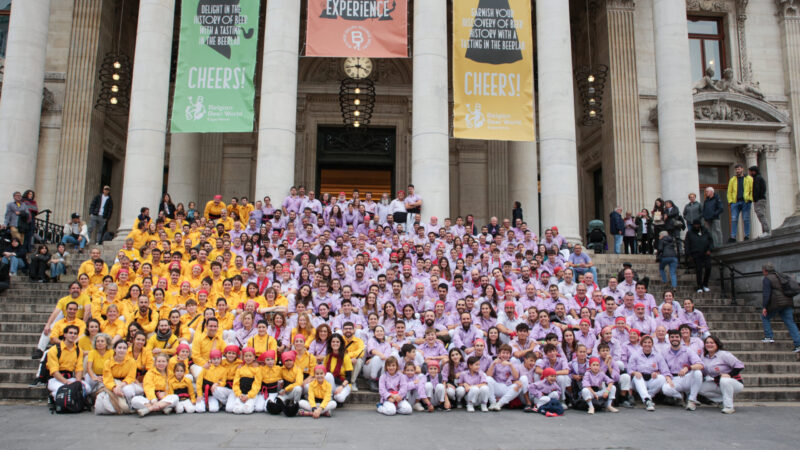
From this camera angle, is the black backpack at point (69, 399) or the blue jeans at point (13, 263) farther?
the blue jeans at point (13, 263)

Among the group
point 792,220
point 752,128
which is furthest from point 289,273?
point 752,128

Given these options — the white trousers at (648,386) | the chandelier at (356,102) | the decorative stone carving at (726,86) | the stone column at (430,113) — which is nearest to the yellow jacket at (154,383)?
the white trousers at (648,386)

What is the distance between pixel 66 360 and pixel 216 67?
969 centimetres

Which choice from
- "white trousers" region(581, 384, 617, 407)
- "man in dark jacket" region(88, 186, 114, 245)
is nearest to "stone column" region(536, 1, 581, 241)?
"white trousers" region(581, 384, 617, 407)

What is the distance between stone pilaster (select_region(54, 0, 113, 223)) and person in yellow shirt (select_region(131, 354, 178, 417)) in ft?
43.7

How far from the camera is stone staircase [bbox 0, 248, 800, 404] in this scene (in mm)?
8666

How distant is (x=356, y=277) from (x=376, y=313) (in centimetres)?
179

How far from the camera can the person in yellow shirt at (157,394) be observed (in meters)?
7.36

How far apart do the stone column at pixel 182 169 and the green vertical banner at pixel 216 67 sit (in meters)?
4.32

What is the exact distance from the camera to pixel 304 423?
7008 millimetres

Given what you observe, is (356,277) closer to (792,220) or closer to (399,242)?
(399,242)

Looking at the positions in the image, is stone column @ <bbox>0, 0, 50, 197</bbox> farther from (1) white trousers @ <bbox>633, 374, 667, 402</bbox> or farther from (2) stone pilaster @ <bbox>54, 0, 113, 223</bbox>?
(1) white trousers @ <bbox>633, 374, 667, 402</bbox>

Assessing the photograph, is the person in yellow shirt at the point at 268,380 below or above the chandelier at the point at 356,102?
below

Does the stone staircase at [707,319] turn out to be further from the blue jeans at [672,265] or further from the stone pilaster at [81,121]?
the stone pilaster at [81,121]
